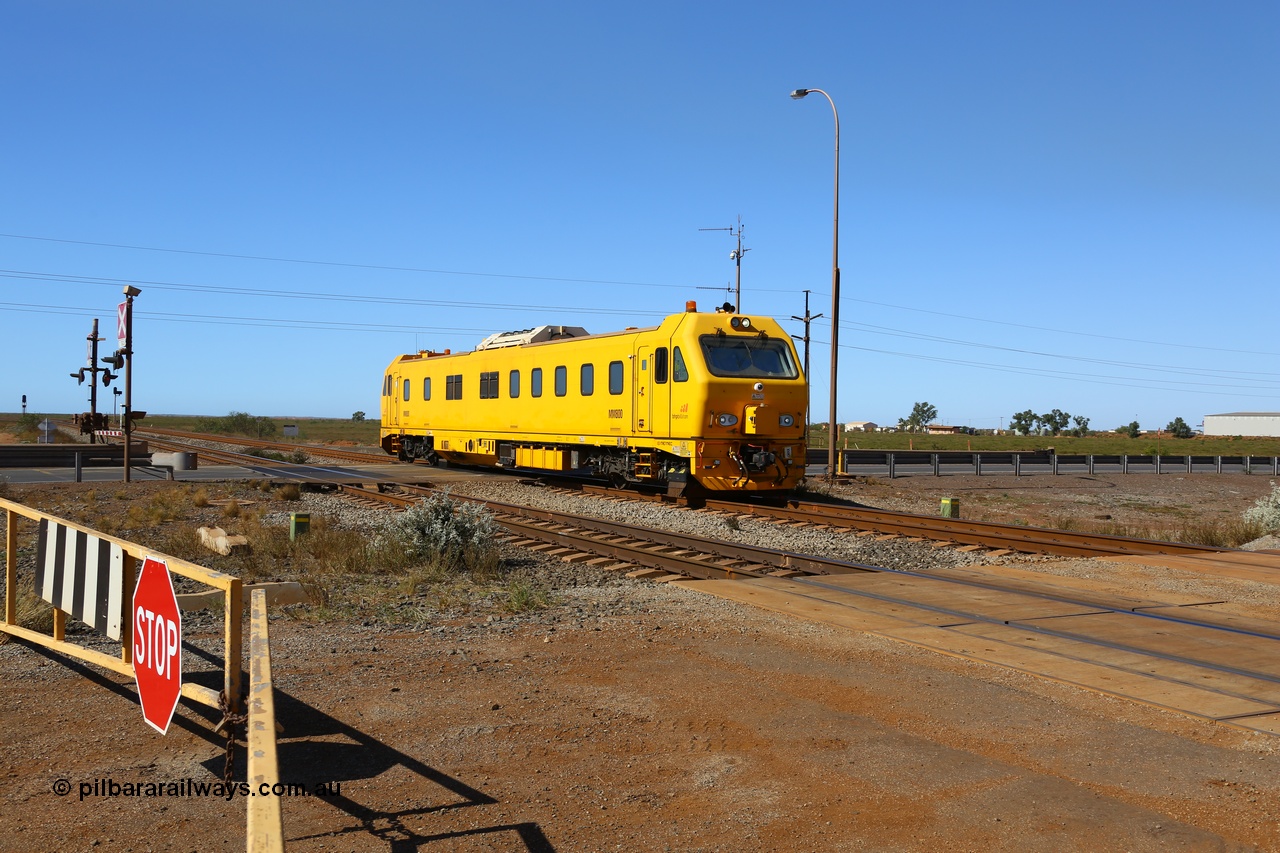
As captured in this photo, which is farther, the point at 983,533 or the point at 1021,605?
the point at 983,533

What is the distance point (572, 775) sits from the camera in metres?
4.99

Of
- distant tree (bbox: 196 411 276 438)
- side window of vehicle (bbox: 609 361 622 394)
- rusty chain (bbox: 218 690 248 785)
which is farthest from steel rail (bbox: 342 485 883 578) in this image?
distant tree (bbox: 196 411 276 438)

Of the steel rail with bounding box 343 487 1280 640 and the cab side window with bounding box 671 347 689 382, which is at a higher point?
the cab side window with bounding box 671 347 689 382

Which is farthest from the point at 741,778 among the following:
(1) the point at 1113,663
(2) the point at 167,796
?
(1) the point at 1113,663

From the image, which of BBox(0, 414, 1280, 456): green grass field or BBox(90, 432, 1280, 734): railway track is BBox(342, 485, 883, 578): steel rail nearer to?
BBox(90, 432, 1280, 734): railway track

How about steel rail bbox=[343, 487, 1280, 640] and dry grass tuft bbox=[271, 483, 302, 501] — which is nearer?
steel rail bbox=[343, 487, 1280, 640]

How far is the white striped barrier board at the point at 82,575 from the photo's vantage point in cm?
563

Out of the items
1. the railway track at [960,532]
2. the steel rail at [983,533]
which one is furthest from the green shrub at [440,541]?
the steel rail at [983,533]

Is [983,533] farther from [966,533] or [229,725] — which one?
[229,725]

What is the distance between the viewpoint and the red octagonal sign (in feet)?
14.7

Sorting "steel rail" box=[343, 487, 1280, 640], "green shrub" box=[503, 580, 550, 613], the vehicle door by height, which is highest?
the vehicle door

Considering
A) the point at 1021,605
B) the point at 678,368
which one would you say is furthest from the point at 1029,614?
the point at 678,368

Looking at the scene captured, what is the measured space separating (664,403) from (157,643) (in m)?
14.7

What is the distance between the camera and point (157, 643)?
4645 mm
